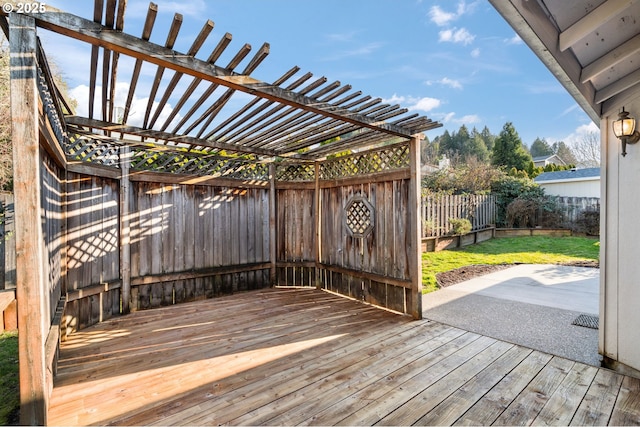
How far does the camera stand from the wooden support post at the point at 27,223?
1.57 metres

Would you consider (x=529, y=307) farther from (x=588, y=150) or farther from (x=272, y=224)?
(x=588, y=150)

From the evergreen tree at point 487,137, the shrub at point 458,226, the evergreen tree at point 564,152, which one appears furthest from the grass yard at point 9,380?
the evergreen tree at point 487,137

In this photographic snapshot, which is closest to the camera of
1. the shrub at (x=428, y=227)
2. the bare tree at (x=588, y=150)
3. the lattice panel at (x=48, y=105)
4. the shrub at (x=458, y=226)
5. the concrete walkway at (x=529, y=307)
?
the lattice panel at (x=48, y=105)

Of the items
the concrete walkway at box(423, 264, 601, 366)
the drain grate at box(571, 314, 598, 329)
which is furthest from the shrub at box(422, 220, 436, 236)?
the drain grate at box(571, 314, 598, 329)

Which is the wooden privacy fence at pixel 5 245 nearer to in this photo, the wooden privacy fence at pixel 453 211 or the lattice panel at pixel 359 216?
Result: the lattice panel at pixel 359 216

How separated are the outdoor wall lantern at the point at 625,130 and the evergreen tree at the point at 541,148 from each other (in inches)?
1649

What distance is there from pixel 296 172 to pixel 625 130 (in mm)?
4200

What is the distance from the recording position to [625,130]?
2.24 m

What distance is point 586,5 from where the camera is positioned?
1732 millimetres

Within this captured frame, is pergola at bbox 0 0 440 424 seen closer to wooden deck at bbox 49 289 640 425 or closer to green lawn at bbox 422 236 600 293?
wooden deck at bbox 49 289 640 425

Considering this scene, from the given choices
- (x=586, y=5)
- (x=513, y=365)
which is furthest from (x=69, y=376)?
(x=586, y=5)

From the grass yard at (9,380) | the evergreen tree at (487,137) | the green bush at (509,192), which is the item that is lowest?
the grass yard at (9,380)

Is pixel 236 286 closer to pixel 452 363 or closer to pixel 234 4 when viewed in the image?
pixel 452 363

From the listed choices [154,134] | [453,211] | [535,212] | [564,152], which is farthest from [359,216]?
[564,152]
